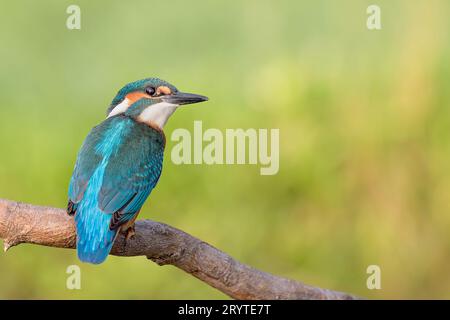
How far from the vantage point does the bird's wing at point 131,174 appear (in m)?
2.82

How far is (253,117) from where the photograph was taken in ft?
13.5

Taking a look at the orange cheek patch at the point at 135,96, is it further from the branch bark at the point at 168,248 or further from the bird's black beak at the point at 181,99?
the branch bark at the point at 168,248

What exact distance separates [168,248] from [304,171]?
1227 mm

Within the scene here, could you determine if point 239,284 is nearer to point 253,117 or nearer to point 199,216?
point 199,216

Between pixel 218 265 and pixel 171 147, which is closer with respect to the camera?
pixel 218 265

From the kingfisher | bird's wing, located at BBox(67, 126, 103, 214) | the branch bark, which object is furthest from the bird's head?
the branch bark

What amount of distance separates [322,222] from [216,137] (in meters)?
0.53

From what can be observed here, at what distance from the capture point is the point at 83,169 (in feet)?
9.41

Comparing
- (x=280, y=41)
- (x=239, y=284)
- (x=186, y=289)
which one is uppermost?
(x=280, y=41)

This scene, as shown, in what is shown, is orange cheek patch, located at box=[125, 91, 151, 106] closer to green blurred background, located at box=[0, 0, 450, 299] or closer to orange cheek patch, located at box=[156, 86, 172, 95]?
orange cheek patch, located at box=[156, 86, 172, 95]

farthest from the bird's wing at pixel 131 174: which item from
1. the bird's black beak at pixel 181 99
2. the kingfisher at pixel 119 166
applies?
the bird's black beak at pixel 181 99

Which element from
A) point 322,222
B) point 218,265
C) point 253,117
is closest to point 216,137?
point 253,117

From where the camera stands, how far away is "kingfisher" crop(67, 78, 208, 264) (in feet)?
9.04

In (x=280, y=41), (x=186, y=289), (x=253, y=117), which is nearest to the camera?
(x=186, y=289)
